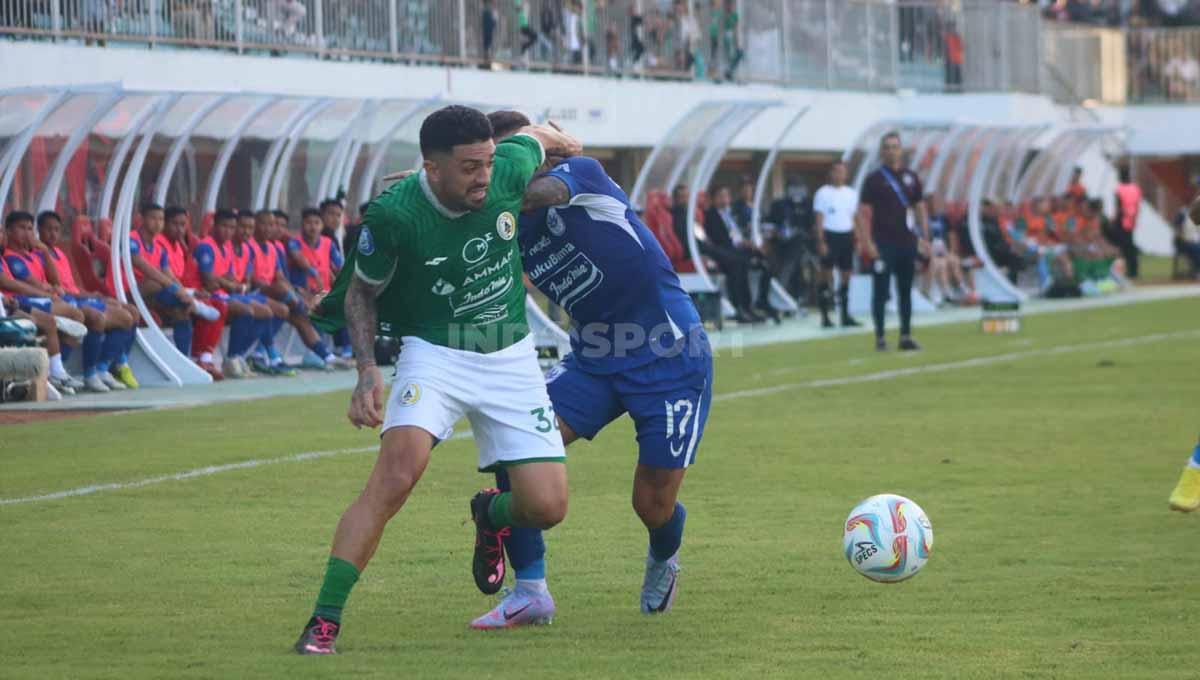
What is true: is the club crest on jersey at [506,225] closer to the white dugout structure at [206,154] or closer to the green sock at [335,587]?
the green sock at [335,587]

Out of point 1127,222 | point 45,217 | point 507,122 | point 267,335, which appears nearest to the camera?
point 507,122

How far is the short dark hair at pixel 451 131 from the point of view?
6.71m

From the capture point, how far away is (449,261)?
688cm

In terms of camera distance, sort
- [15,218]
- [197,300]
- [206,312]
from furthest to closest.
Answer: [197,300] → [206,312] → [15,218]

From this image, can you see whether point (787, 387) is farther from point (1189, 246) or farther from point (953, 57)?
point (1189, 246)

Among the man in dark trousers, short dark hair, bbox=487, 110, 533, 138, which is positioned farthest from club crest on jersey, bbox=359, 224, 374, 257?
the man in dark trousers

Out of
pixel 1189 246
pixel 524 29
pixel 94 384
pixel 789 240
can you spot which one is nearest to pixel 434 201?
pixel 94 384

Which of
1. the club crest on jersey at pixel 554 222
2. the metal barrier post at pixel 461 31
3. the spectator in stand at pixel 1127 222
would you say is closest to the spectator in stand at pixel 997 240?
the spectator in stand at pixel 1127 222

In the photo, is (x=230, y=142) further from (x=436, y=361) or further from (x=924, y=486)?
(x=436, y=361)

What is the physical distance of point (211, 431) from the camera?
47.7 ft

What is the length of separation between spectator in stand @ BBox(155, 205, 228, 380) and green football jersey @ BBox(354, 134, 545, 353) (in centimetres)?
1268

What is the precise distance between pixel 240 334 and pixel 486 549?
13.0m

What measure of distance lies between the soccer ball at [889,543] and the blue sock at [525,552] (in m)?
1.30

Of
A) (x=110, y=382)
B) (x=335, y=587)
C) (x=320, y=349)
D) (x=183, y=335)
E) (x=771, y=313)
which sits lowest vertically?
(x=771, y=313)
